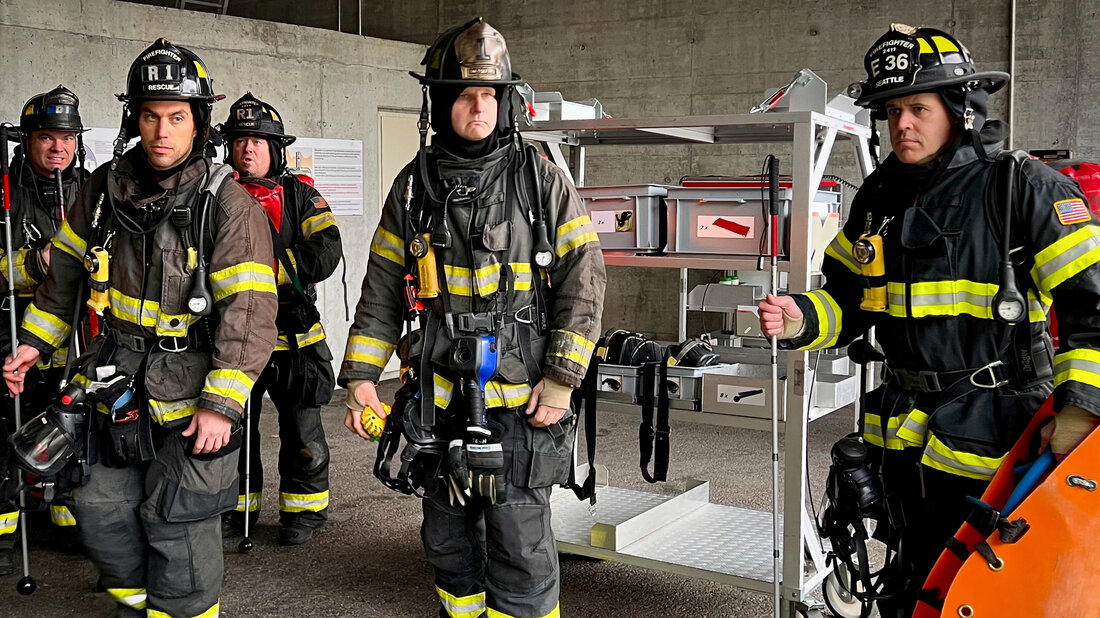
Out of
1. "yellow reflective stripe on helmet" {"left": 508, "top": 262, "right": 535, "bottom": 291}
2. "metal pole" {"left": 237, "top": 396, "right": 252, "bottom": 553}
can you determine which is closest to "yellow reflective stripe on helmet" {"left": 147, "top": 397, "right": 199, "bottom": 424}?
"yellow reflective stripe on helmet" {"left": 508, "top": 262, "right": 535, "bottom": 291}

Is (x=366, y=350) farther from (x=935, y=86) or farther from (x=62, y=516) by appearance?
(x=62, y=516)

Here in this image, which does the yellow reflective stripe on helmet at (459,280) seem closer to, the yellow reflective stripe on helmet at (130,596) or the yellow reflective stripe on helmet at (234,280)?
the yellow reflective stripe on helmet at (234,280)

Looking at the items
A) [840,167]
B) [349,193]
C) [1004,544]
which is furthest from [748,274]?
[349,193]

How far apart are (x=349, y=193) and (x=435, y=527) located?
5773 mm

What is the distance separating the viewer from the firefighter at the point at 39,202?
4480 mm

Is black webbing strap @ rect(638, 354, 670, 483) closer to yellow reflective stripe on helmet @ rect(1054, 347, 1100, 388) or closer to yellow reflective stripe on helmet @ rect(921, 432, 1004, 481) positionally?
yellow reflective stripe on helmet @ rect(921, 432, 1004, 481)

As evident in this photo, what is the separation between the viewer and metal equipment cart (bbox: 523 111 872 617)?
3.54 metres

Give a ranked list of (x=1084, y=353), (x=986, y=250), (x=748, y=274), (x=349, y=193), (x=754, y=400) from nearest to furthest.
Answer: (x=1084, y=353), (x=986, y=250), (x=754, y=400), (x=748, y=274), (x=349, y=193)

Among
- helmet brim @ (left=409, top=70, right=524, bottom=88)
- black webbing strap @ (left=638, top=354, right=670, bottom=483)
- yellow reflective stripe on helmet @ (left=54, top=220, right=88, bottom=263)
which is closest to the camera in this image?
helmet brim @ (left=409, top=70, right=524, bottom=88)

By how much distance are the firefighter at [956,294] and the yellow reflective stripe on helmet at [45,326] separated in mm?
2533

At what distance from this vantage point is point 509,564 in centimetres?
303

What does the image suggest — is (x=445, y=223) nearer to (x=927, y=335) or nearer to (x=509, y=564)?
(x=509, y=564)

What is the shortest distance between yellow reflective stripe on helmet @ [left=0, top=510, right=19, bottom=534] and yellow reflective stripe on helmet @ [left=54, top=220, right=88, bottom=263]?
5.85 ft

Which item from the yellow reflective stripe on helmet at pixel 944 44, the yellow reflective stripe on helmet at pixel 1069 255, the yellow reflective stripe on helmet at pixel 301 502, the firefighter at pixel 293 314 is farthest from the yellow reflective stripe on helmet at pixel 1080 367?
the yellow reflective stripe on helmet at pixel 301 502
